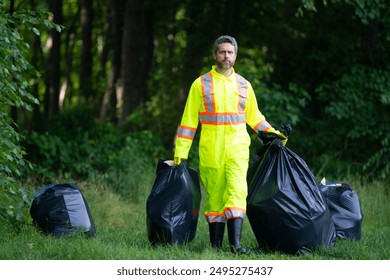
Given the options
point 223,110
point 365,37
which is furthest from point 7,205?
point 365,37

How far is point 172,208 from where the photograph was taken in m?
5.97

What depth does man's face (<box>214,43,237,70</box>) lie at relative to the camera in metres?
5.82

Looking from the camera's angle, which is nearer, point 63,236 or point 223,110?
point 223,110

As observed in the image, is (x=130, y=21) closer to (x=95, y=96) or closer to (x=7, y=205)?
(x=95, y=96)

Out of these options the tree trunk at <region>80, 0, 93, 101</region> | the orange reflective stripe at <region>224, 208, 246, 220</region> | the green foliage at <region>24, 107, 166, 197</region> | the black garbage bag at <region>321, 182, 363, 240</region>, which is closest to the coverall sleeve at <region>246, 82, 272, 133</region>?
the orange reflective stripe at <region>224, 208, 246, 220</region>

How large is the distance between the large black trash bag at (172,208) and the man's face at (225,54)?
3.07ft

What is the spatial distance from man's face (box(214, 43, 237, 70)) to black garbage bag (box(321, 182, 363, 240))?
1.88 meters

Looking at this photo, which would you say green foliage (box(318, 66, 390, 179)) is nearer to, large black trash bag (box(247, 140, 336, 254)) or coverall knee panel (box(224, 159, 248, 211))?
large black trash bag (box(247, 140, 336, 254))

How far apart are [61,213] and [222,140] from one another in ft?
5.65

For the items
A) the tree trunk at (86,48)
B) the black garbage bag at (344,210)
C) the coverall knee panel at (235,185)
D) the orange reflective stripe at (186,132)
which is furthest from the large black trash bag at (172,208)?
the tree trunk at (86,48)

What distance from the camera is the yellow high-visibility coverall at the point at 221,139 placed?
573cm

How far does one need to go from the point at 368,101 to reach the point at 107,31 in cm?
944

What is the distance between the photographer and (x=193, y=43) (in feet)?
45.5

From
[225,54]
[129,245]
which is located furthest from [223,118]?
[129,245]
